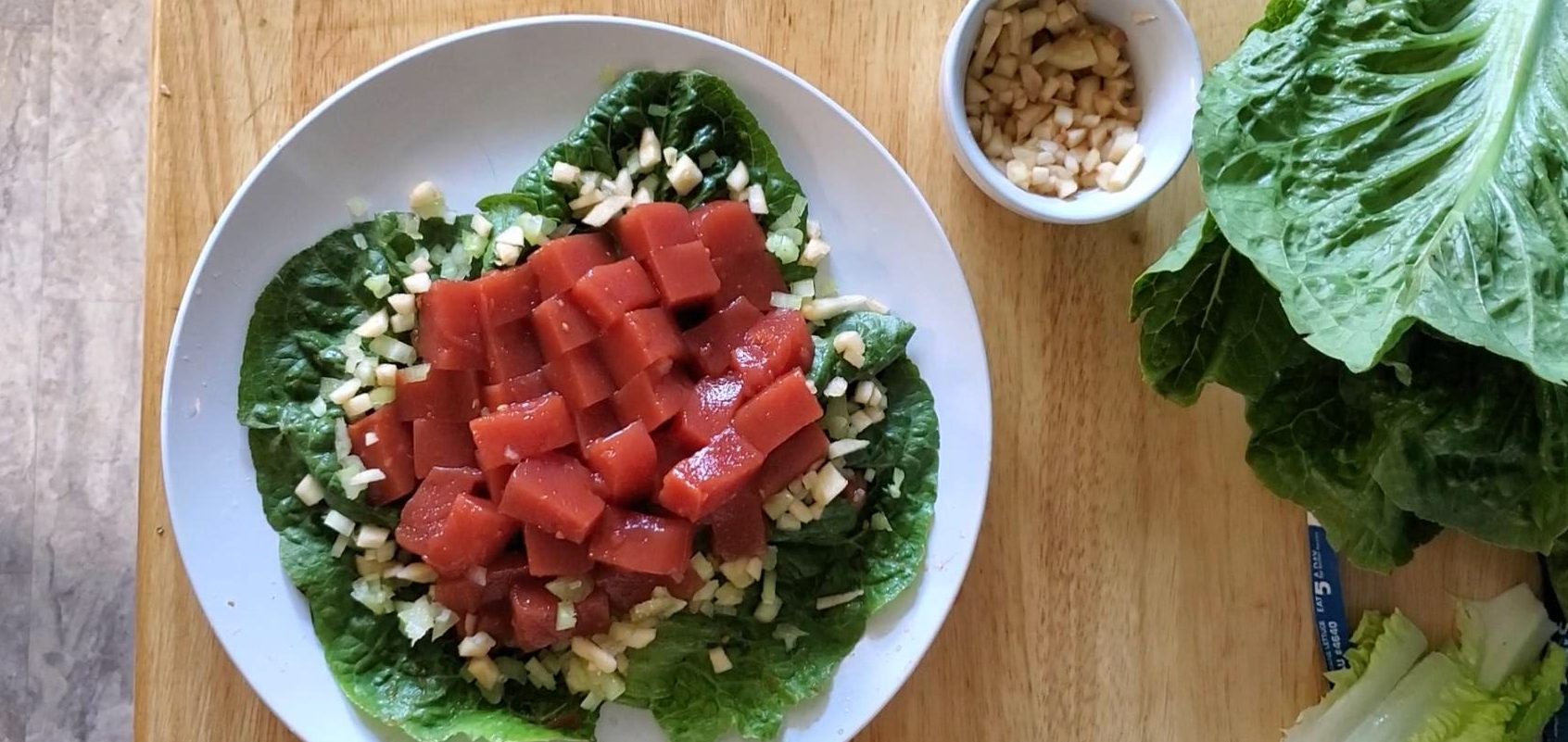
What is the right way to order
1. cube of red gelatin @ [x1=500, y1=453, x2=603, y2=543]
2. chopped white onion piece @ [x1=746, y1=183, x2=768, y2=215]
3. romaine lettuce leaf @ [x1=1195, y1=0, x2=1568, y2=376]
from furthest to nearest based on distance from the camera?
chopped white onion piece @ [x1=746, y1=183, x2=768, y2=215], cube of red gelatin @ [x1=500, y1=453, x2=603, y2=543], romaine lettuce leaf @ [x1=1195, y1=0, x2=1568, y2=376]

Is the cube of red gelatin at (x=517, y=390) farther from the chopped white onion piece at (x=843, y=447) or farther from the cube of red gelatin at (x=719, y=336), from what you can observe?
the chopped white onion piece at (x=843, y=447)

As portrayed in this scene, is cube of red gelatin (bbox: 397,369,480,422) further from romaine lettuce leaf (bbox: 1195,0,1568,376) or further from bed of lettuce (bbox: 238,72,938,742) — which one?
romaine lettuce leaf (bbox: 1195,0,1568,376)

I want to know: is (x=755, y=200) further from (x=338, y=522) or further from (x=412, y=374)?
(x=338, y=522)

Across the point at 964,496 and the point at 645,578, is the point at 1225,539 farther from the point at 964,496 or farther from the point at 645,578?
the point at 645,578

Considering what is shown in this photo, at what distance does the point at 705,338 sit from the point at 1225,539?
67 centimetres

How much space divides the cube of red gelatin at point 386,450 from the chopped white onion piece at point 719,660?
37cm

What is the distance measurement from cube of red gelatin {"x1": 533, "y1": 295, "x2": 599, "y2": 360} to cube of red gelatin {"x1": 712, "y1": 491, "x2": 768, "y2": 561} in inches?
9.1

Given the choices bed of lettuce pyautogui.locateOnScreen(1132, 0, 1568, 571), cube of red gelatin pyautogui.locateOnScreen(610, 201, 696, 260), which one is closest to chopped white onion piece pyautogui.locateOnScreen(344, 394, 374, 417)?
cube of red gelatin pyautogui.locateOnScreen(610, 201, 696, 260)

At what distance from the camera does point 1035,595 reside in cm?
136

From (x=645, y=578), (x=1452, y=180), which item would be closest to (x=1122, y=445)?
(x=1452, y=180)

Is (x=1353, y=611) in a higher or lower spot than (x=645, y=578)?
lower

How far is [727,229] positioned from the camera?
1.26 meters

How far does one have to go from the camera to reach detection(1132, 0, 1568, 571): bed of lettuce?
103cm

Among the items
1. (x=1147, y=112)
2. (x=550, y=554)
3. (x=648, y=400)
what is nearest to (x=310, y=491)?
(x=550, y=554)
